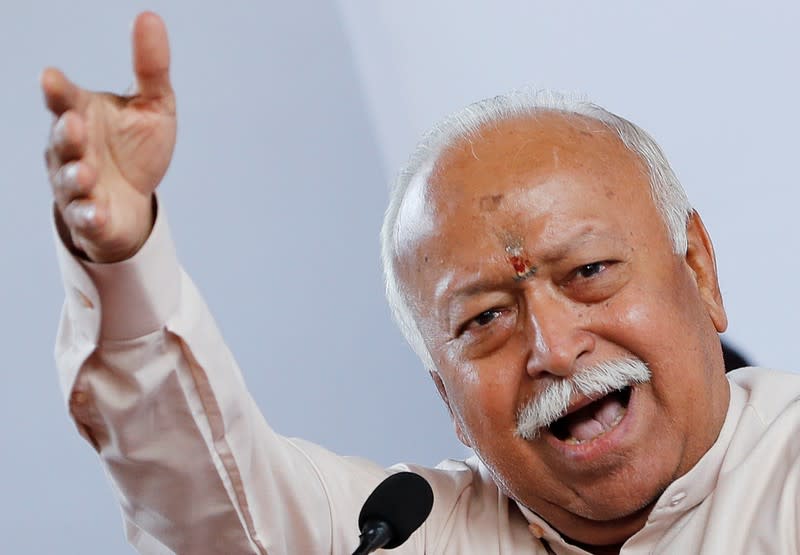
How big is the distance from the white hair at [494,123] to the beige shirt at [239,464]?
9.6 inches

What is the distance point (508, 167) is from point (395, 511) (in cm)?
58

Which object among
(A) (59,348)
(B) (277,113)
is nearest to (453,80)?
(B) (277,113)

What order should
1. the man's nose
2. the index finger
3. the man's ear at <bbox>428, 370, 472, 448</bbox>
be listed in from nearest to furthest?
the index finger
the man's nose
the man's ear at <bbox>428, 370, 472, 448</bbox>

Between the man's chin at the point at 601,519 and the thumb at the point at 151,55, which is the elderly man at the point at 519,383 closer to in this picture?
the man's chin at the point at 601,519

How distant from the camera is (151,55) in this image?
47.2 inches

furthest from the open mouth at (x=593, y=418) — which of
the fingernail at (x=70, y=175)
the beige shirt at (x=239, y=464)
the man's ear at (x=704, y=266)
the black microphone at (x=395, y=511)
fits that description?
the fingernail at (x=70, y=175)

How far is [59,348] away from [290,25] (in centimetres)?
228

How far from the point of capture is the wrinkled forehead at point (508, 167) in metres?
1.75

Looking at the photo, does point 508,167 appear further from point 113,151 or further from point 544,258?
point 113,151

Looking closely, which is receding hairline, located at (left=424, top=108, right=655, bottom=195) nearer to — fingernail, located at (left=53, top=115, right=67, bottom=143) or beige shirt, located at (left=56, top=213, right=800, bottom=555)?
beige shirt, located at (left=56, top=213, right=800, bottom=555)

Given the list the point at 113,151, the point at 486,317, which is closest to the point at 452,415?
the point at 486,317

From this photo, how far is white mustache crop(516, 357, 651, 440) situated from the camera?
163 centimetres

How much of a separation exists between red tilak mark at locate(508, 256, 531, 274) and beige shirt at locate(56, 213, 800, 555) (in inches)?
13.7

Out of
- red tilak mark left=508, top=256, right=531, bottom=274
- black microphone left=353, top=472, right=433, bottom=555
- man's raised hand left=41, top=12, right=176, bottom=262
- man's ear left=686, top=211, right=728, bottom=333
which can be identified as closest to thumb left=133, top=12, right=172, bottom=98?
man's raised hand left=41, top=12, right=176, bottom=262
